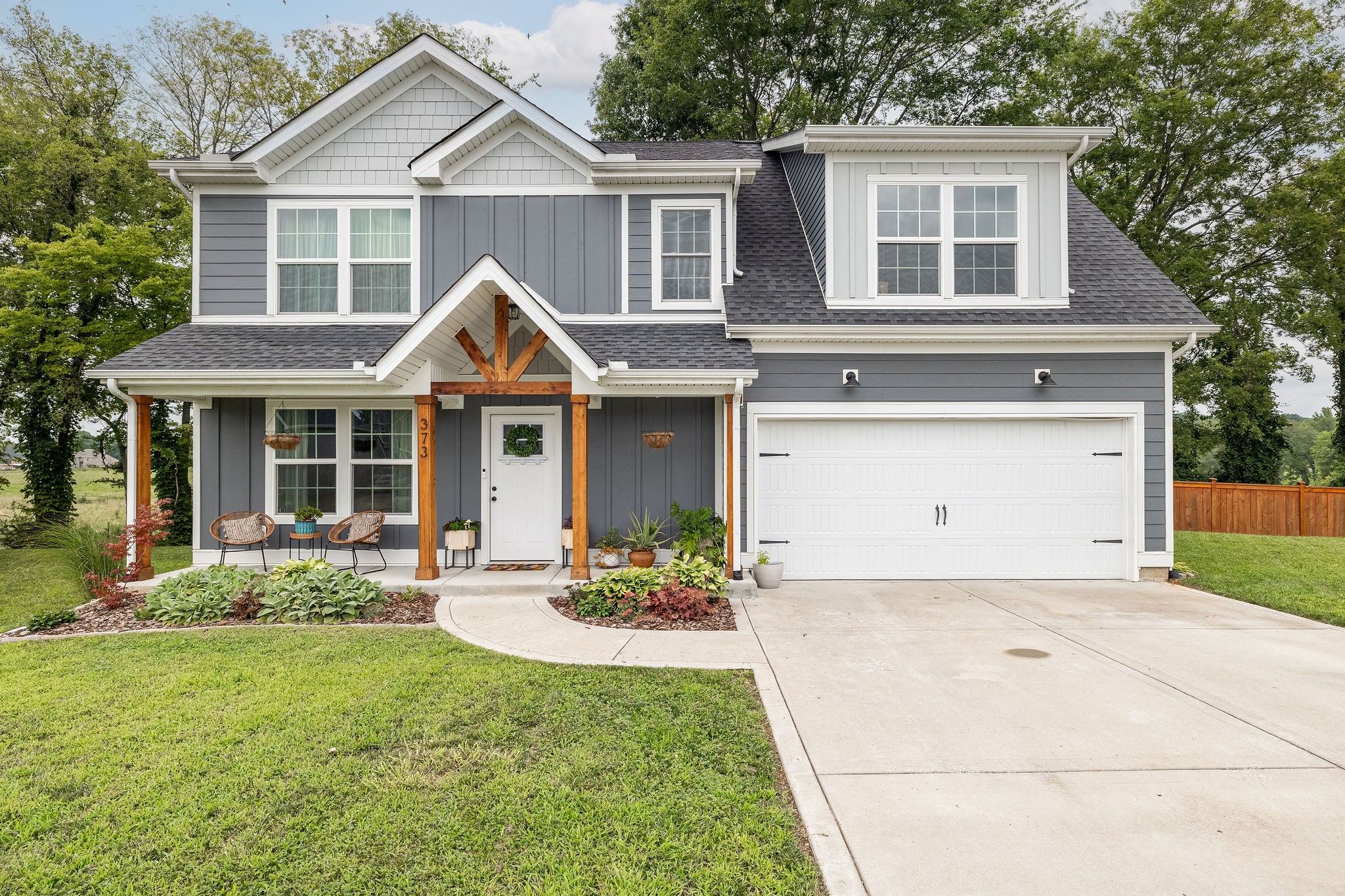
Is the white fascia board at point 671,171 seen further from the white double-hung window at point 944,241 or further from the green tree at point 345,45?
the green tree at point 345,45

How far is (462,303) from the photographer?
6.94 metres

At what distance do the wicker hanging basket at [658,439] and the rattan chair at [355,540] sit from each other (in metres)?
3.57

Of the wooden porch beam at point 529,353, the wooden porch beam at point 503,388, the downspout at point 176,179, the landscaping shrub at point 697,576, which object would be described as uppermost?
the downspout at point 176,179

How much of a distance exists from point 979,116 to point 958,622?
15.7 m

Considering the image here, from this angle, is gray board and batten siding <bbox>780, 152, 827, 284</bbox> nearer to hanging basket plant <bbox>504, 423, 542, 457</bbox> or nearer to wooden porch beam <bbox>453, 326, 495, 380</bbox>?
hanging basket plant <bbox>504, 423, 542, 457</bbox>

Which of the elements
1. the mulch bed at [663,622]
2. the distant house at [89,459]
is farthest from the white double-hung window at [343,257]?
the distant house at [89,459]

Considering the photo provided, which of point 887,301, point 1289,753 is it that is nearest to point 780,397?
point 887,301

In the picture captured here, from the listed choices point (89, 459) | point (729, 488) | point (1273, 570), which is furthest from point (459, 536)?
point (89, 459)

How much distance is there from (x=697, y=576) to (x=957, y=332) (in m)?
4.45

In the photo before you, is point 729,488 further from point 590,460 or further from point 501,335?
point 501,335

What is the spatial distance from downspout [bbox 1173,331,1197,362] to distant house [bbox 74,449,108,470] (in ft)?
65.4

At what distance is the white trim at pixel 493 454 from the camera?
8539mm

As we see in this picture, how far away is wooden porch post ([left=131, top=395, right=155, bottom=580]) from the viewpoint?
7.49 m

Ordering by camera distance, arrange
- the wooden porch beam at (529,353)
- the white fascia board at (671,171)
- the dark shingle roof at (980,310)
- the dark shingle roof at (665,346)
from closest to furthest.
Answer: the wooden porch beam at (529,353), the dark shingle roof at (665,346), the dark shingle roof at (980,310), the white fascia board at (671,171)
